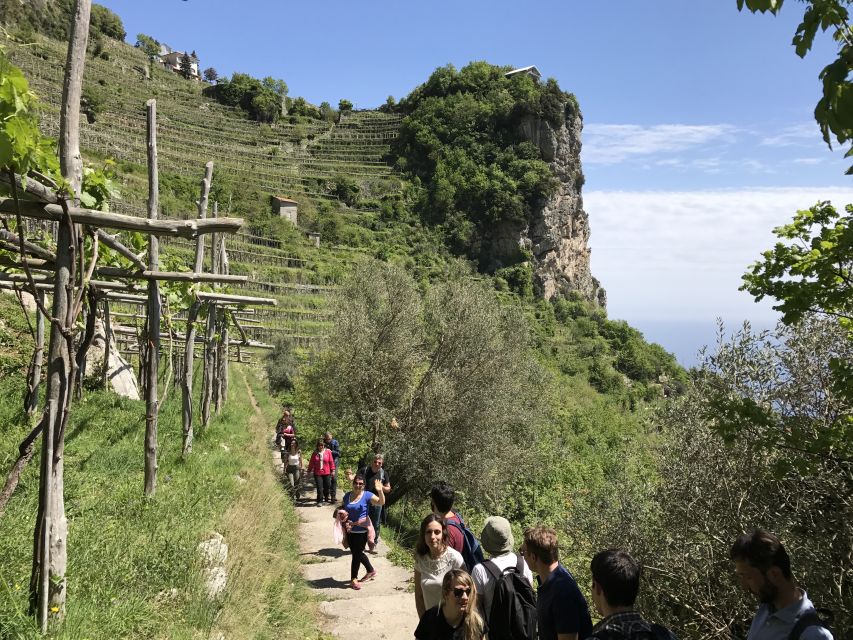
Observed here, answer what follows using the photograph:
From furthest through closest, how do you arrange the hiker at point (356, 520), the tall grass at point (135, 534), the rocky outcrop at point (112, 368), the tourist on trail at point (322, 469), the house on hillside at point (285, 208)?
the house on hillside at point (285, 208), the rocky outcrop at point (112, 368), the tourist on trail at point (322, 469), the hiker at point (356, 520), the tall grass at point (135, 534)

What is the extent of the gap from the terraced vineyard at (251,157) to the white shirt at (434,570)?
23035 mm

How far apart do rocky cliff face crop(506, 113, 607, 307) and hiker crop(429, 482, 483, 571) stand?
248ft

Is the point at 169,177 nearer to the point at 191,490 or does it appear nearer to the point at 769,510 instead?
the point at 191,490

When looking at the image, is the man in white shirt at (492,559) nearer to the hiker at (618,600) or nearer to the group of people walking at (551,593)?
the group of people walking at (551,593)

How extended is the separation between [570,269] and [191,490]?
282ft

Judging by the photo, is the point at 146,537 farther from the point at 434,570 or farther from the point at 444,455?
the point at 444,455

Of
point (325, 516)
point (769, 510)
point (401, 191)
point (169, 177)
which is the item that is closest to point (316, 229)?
point (169, 177)

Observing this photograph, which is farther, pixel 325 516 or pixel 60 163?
pixel 325 516

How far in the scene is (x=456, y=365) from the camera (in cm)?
1688

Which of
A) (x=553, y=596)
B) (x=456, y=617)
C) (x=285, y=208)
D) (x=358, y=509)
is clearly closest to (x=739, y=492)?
(x=358, y=509)

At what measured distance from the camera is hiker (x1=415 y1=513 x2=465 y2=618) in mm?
4363

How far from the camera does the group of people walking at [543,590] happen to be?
297 cm

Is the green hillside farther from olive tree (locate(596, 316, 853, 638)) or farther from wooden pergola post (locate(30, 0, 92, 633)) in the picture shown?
wooden pergola post (locate(30, 0, 92, 633))

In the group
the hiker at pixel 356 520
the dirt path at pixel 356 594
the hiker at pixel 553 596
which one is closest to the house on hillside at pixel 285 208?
the dirt path at pixel 356 594
